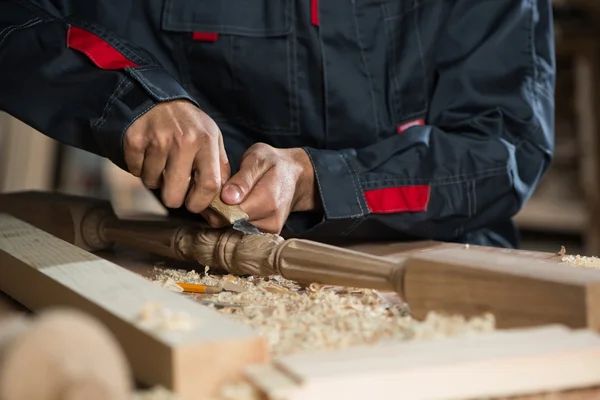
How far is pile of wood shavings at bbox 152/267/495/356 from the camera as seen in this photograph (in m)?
0.83

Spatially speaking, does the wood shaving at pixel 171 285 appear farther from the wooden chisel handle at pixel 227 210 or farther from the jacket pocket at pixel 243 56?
the jacket pocket at pixel 243 56

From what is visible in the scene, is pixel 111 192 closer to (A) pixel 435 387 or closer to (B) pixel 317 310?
(B) pixel 317 310

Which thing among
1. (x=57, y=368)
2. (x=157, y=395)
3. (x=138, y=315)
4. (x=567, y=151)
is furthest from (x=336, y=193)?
(x=567, y=151)

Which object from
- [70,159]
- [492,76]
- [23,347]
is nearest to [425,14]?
[492,76]

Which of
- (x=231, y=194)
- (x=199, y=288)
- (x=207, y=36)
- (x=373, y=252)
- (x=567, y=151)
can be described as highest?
(x=207, y=36)

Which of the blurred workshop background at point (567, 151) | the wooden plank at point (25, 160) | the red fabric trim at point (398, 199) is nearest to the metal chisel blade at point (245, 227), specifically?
the red fabric trim at point (398, 199)

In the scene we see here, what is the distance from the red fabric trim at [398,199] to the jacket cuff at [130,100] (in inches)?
18.4

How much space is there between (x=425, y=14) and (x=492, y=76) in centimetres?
23

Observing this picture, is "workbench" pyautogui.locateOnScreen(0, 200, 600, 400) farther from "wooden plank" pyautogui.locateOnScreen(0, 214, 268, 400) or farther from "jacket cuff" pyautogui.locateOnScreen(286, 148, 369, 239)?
"jacket cuff" pyautogui.locateOnScreen(286, 148, 369, 239)

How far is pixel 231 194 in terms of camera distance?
1.31m

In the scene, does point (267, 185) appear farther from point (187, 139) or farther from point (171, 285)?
point (171, 285)

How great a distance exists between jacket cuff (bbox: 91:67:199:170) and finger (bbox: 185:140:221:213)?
15 centimetres

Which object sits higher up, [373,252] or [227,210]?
[227,210]

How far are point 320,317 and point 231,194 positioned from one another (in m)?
0.43
